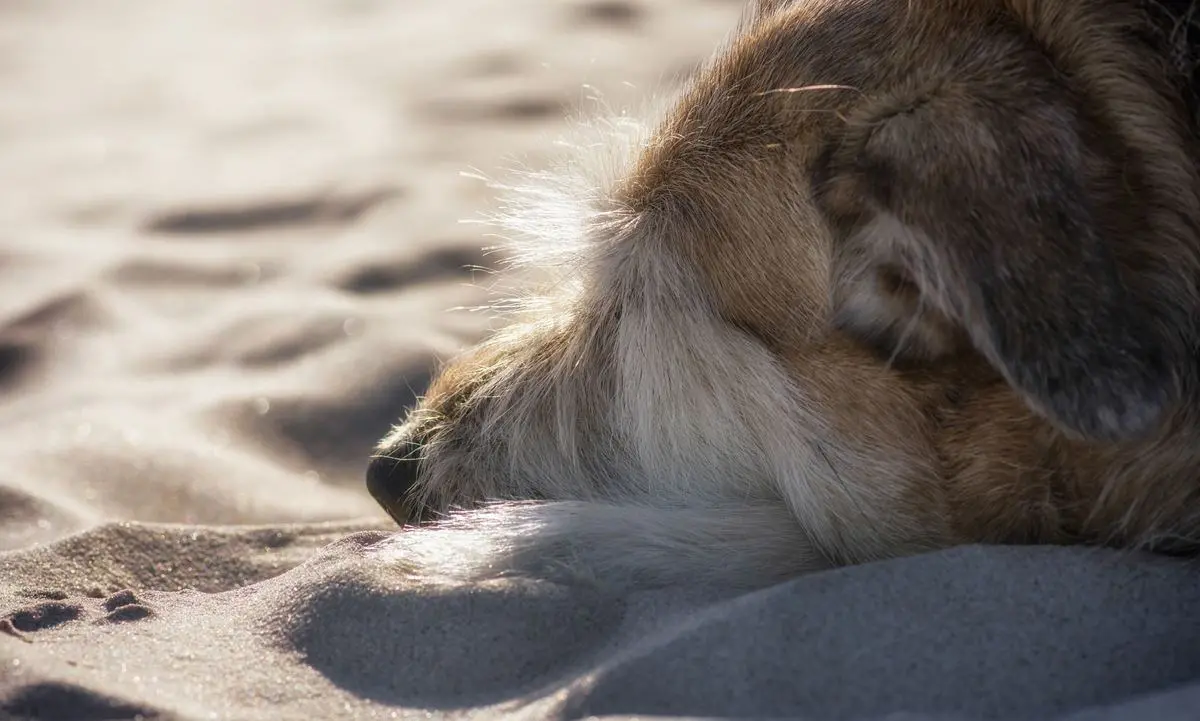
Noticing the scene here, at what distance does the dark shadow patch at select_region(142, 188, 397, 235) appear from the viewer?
5.02 meters

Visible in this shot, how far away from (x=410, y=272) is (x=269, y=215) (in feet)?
2.60

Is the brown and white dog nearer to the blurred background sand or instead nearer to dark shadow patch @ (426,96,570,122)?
the blurred background sand

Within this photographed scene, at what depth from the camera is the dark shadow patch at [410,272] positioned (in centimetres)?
455

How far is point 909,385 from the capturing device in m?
2.38

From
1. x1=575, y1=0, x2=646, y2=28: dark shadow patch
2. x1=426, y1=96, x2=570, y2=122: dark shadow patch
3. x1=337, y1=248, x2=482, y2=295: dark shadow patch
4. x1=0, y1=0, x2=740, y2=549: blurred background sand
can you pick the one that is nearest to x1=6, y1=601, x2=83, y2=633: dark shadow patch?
x1=0, y1=0, x2=740, y2=549: blurred background sand

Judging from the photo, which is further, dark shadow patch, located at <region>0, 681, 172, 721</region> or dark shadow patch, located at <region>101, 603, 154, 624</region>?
dark shadow patch, located at <region>101, 603, 154, 624</region>

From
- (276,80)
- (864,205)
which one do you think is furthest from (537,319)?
(276,80)

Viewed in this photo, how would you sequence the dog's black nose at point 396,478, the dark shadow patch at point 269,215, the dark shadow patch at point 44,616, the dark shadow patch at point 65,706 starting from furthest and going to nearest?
1. the dark shadow patch at point 269,215
2. the dog's black nose at point 396,478
3. the dark shadow patch at point 44,616
4. the dark shadow patch at point 65,706

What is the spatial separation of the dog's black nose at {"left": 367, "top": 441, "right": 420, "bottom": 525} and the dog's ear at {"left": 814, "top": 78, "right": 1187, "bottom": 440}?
43.5 inches

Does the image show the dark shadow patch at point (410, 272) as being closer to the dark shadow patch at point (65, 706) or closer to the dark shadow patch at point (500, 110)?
the dark shadow patch at point (500, 110)

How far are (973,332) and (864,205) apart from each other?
321 mm

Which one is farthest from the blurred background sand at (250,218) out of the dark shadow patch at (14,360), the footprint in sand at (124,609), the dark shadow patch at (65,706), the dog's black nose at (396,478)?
the dark shadow patch at (65,706)

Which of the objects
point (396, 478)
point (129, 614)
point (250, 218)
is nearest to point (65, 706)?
point (129, 614)

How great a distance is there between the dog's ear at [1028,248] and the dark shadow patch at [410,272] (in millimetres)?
2510
